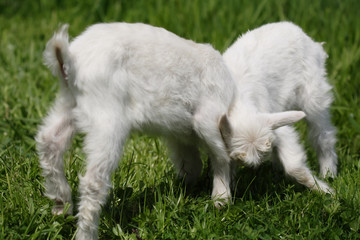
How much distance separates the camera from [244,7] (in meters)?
7.11

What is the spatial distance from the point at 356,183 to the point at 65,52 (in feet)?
7.97

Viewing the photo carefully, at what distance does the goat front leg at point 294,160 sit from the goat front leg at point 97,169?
158cm

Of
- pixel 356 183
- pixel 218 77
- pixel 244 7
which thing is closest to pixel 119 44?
pixel 218 77

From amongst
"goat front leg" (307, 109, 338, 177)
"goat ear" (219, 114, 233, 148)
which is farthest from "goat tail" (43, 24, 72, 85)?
"goat front leg" (307, 109, 338, 177)

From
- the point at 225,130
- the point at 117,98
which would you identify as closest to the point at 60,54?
the point at 117,98

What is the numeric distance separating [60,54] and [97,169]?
0.72 m

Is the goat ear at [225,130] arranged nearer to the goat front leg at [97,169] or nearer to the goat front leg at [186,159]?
the goat front leg at [186,159]

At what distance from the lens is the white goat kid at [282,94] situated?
3.94 meters

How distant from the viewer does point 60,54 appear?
3277 millimetres

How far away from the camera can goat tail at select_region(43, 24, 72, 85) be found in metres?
3.24

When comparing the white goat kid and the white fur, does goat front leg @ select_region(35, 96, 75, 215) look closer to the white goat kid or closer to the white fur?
the white fur

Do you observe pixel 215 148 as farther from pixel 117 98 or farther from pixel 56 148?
pixel 56 148

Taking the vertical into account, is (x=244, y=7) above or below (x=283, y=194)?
above

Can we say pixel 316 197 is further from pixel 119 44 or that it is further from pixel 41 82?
pixel 41 82
